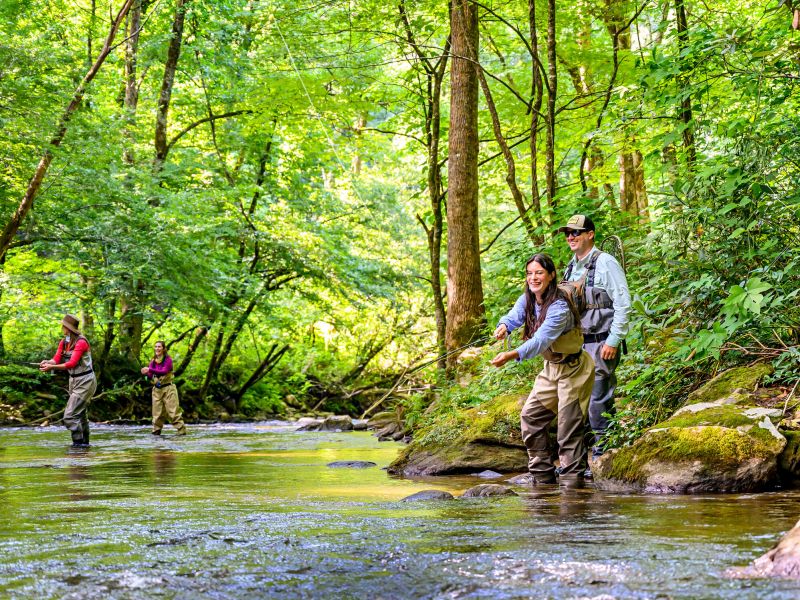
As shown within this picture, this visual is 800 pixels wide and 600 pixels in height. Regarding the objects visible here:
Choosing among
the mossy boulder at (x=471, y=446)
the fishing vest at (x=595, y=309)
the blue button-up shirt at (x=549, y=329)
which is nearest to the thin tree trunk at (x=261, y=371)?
the mossy boulder at (x=471, y=446)

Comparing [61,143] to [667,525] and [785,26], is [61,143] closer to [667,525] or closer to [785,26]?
[785,26]

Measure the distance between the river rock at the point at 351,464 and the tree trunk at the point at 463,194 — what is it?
3284mm

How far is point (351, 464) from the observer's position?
30.9ft

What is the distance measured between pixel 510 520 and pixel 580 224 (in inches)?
117

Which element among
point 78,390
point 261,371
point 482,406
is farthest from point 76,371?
point 261,371

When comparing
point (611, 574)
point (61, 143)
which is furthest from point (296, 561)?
point (61, 143)

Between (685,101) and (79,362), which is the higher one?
(685,101)

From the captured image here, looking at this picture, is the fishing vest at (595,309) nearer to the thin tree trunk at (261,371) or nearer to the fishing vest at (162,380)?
the fishing vest at (162,380)

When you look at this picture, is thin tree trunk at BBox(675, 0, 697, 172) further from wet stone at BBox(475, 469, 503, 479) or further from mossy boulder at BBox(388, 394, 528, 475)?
wet stone at BBox(475, 469, 503, 479)

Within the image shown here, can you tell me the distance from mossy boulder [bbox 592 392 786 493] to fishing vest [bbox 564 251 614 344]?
2.97 ft

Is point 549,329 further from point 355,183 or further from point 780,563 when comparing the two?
point 355,183

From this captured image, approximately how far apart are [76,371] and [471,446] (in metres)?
6.82

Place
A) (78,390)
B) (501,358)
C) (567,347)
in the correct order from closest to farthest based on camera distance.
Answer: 1. (501,358)
2. (567,347)
3. (78,390)

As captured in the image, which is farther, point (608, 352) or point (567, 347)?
point (608, 352)
